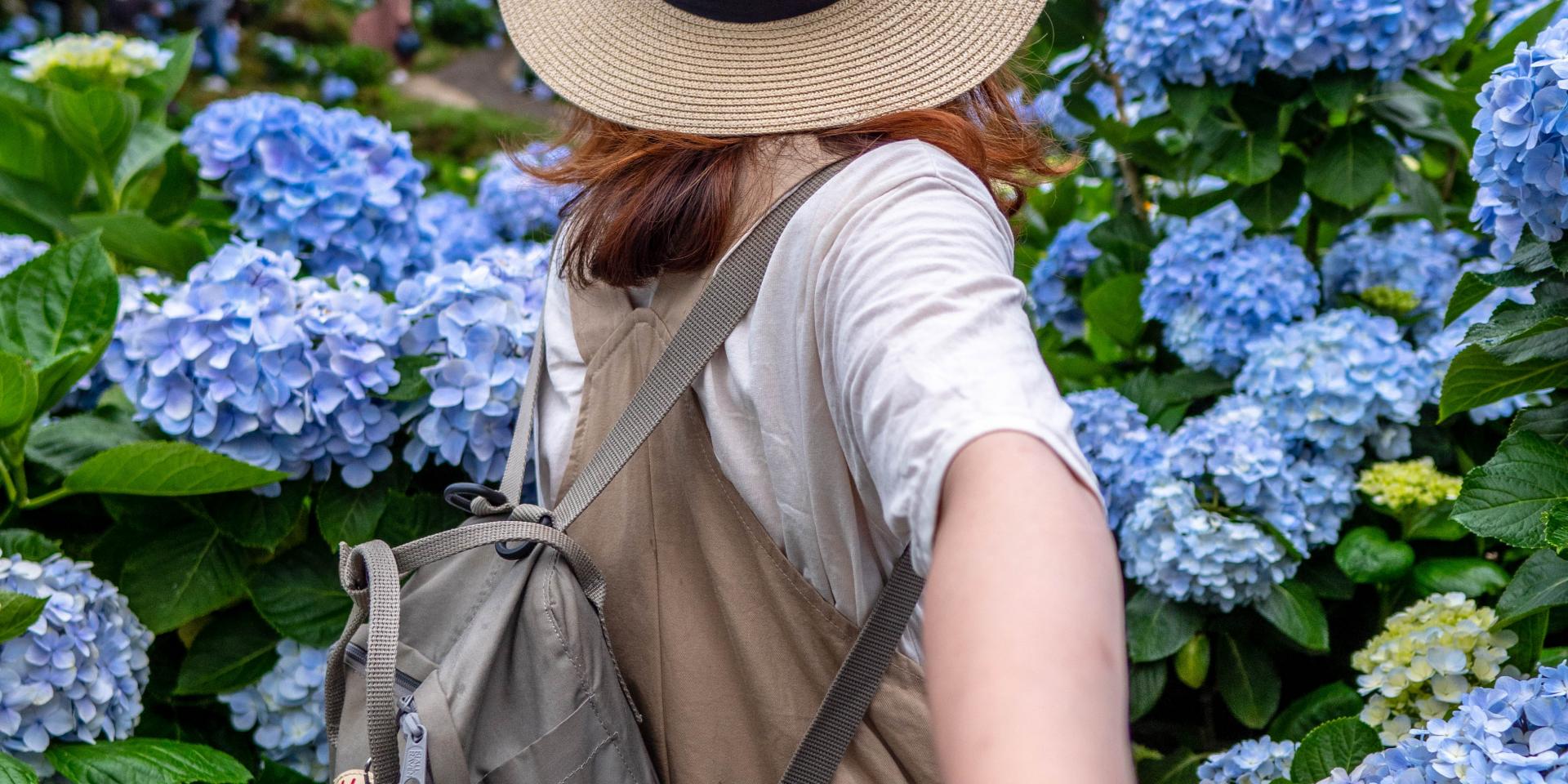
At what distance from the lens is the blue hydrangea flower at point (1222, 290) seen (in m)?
1.99

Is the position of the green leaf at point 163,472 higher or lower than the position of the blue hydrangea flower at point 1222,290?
lower

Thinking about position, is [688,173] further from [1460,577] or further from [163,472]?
[1460,577]

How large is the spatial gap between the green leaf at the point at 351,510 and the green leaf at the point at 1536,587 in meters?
1.40

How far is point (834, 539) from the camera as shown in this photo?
960 millimetres

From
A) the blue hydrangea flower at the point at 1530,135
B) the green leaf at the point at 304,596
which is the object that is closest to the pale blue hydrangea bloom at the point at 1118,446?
the blue hydrangea flower at the point at 1530,135

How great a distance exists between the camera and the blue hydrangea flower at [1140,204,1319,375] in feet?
6.53

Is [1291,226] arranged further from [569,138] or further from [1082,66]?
[569,138]

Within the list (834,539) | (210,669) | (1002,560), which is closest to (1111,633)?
(1002,560)

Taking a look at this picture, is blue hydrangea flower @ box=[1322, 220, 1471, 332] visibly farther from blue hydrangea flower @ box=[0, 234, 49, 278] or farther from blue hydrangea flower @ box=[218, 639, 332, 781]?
blue hydrangea flower @ box=[0, 234, 49, 278]

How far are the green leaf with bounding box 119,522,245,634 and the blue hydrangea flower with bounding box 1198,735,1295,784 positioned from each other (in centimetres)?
134

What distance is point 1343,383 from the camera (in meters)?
1.77

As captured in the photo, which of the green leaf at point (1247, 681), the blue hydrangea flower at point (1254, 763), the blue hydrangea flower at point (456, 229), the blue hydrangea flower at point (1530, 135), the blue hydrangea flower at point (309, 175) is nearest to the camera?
the blue hydrangea flower at point (1530, 135)

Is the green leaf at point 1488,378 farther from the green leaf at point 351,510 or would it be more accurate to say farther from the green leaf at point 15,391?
the green leaf at point 15,391

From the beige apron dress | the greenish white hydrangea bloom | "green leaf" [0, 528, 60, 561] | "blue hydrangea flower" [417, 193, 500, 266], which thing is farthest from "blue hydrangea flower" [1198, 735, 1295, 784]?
"blue hydrangea flower" [417, 193, 500, 266]
